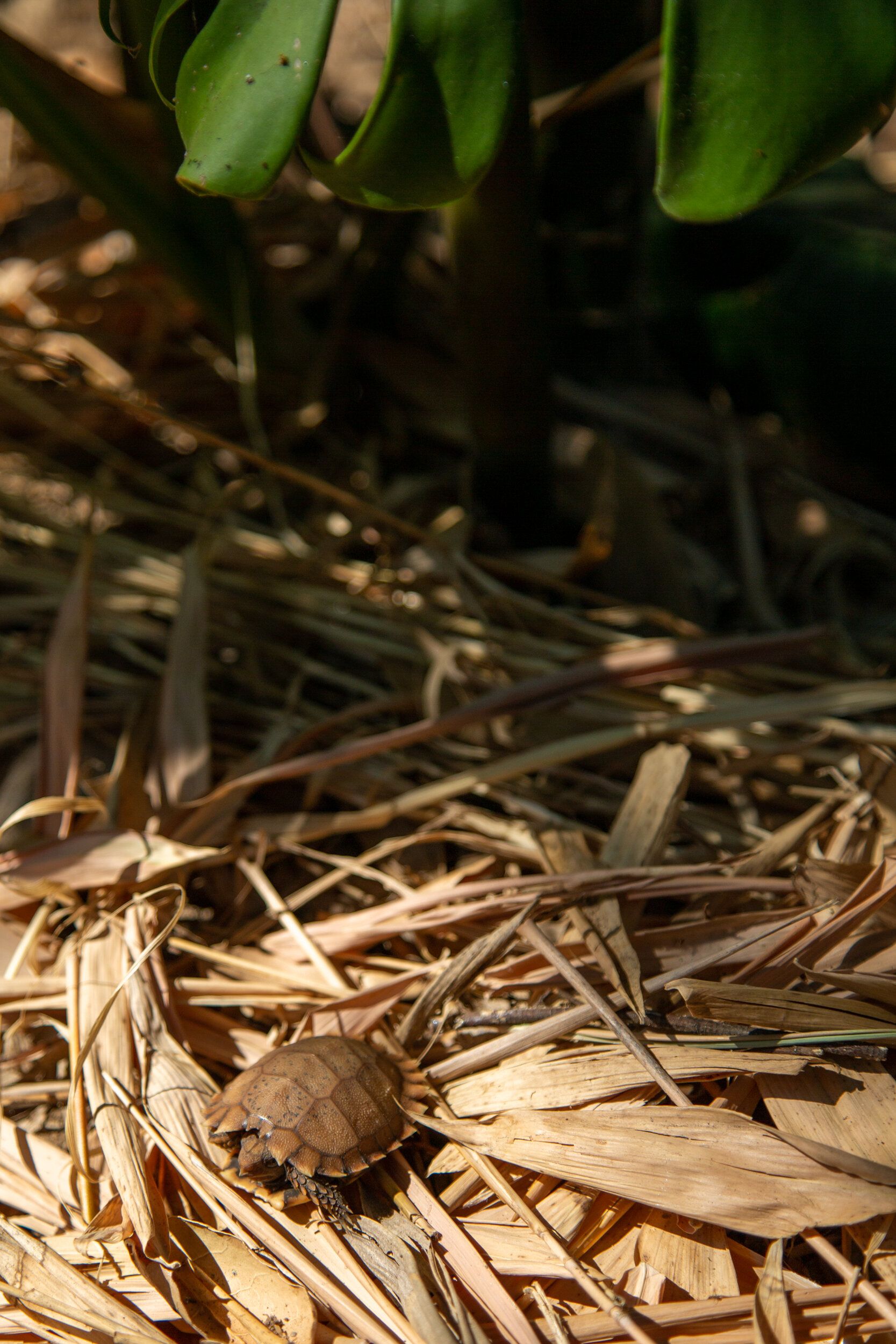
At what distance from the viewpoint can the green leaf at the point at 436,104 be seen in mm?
679

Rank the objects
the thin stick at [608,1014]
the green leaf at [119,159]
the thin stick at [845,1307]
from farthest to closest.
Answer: the green leaf at [119,159] < the thin stick at [608,1014] < the thin stick at [845,1307]

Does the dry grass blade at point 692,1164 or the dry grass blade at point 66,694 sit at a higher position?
the dry grass blade at point 66,694

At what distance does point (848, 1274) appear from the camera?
25.9 inches

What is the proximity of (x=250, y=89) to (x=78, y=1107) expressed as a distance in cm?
86

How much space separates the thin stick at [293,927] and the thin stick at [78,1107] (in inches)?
7.7

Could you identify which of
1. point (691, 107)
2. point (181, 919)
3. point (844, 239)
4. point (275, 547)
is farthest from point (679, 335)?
point (181, 919)

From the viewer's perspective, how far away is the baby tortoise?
30.4 inches

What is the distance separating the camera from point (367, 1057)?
83 cm

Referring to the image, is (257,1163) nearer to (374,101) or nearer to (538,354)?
(374,101)

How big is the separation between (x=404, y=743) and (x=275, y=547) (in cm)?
41

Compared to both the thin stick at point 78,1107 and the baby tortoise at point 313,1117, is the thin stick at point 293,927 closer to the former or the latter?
the baby tortoise at point 313,1117

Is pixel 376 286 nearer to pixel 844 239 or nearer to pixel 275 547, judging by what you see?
pixel 275 547

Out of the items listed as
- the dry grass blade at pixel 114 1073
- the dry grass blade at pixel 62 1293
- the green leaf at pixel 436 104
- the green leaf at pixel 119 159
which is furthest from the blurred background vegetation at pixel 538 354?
the dry grass blade at pixel 62 1293

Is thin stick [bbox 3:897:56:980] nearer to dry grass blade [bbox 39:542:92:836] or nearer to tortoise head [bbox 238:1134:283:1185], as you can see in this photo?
dry grass blade [bbox 39:542:92:836]
